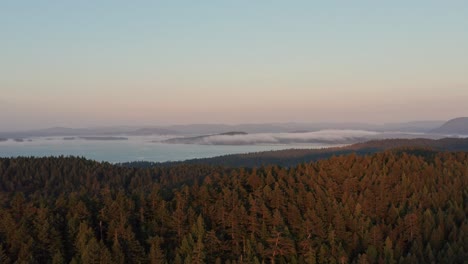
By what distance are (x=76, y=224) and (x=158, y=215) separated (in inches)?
759

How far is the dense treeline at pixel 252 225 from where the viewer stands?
276 ft

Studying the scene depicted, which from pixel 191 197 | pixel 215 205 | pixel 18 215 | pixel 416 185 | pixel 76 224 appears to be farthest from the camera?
pixel 416 185

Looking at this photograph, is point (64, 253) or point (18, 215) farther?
point (18, 215)

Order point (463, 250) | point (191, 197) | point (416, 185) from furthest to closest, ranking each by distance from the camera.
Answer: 1. point (416, 185)
2. point (191, 197)
3. point (463, 250)

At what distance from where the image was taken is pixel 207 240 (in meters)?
88.7

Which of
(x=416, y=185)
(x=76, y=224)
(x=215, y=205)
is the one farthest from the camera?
(x=416, y=185)

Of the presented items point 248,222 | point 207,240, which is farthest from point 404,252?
point 207,240

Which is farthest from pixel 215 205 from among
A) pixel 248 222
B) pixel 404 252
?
pixel 404 252

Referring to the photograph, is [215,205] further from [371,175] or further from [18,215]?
[371,175]

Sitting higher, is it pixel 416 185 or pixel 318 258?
pixel 416 185

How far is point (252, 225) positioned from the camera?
99812 mm

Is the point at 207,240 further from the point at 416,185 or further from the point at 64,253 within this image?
the point at 416,185

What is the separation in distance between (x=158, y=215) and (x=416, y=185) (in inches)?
3521

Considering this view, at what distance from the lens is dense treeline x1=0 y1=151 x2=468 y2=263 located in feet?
276
